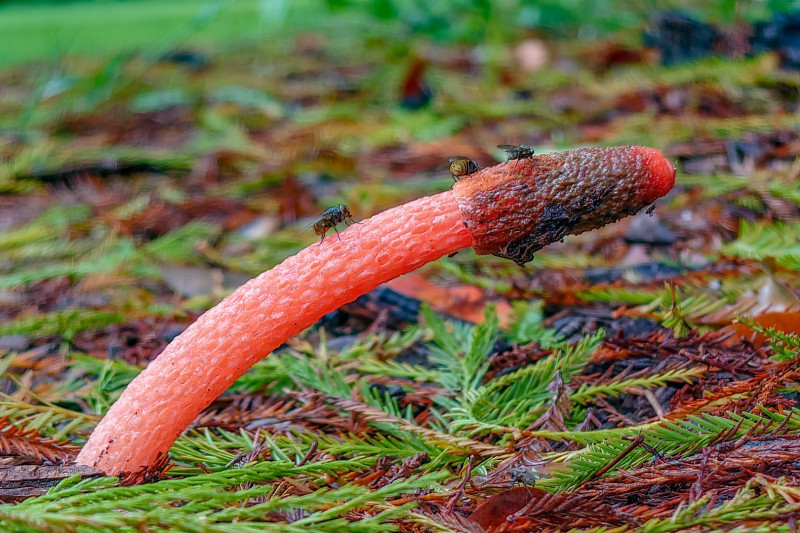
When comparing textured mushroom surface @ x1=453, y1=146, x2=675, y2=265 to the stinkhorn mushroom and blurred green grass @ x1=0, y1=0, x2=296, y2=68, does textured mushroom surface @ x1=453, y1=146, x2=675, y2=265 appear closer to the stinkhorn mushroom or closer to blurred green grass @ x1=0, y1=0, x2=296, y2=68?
the stinkhorn mushroom

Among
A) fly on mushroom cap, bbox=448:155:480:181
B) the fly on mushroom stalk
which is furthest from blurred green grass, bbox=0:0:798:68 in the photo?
the fly on mushroom stalk

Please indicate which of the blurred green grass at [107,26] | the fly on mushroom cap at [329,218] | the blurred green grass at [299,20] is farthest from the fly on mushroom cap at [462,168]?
the blurred green grass at [107,26]

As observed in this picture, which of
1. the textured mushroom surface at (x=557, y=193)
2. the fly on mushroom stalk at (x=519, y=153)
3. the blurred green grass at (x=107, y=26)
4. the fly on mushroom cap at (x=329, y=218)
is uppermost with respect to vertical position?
the fly on mushroom stalk at (x=519, y=153)

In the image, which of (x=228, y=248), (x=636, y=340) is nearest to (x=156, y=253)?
(x=228, y=248)

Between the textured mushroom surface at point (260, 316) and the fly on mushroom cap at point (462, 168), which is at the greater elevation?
the fly on mushroom cap at point (462, 168)

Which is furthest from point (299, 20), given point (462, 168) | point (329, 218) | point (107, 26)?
point (462, 168)

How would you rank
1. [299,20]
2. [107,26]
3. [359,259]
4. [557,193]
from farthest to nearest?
[299,20]
[107,26]
[359,259]
[557,193]

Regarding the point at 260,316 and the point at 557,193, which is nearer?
the point at 557,193

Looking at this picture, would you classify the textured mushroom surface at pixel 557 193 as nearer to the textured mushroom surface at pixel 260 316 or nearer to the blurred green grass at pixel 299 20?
the textured mushroom surface at pixel 260 316

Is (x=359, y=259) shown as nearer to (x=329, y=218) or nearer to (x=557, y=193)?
(x=329, y=218)
